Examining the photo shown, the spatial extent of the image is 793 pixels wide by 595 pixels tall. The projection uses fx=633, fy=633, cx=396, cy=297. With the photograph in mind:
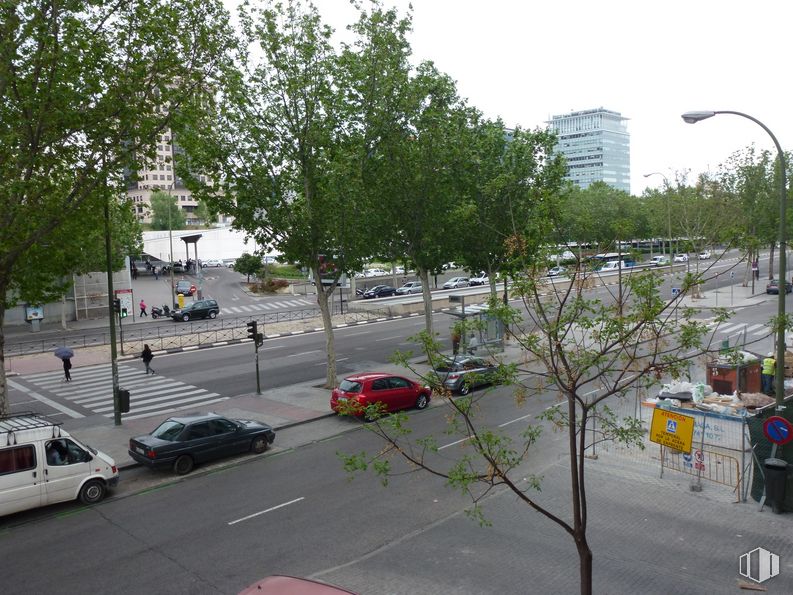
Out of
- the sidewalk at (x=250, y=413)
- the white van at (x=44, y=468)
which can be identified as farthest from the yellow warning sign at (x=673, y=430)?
the white van at (x=44, y=468)

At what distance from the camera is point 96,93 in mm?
15516

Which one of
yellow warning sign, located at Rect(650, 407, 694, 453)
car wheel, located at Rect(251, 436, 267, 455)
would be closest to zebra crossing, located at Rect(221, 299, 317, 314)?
car wheel, located at Rect(251, 436, 267, 455)

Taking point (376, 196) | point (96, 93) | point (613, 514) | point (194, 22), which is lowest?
point (613, 514)

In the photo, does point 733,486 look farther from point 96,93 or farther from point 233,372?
point 233,372

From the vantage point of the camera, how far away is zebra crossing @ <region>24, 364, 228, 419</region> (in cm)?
2270

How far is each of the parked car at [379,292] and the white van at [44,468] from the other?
46060 millimetres

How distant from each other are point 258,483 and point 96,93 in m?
10.2

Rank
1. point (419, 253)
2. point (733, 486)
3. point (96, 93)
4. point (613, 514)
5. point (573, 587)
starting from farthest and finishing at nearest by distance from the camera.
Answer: point (419, 253), point (96, 93), point (733, 486), point (613, 514), point (573, 587)

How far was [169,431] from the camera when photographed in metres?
15.5

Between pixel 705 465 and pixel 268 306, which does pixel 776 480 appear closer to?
pixel 705 465

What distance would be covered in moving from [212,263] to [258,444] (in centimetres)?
8646

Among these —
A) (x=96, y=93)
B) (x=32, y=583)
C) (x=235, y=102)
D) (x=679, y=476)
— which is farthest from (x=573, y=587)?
(x=235, y=102)

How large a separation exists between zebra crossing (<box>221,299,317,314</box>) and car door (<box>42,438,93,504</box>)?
39337 millimetres

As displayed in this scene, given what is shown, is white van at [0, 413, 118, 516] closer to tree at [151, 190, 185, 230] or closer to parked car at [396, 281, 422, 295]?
parked car at [396, 281, 422, 295]
